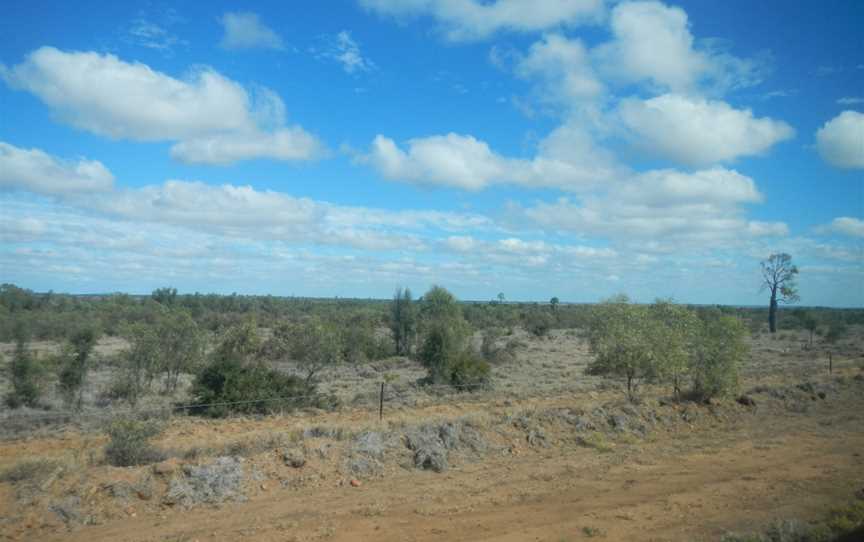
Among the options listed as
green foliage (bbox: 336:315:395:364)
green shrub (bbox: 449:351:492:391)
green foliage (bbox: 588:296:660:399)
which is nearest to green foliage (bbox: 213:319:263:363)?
green shrub (bbox: 449:351:492:391)

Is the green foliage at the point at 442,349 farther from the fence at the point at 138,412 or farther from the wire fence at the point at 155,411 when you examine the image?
the fence at the point at 138,412

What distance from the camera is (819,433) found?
19.2m

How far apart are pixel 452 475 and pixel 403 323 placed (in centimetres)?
3258

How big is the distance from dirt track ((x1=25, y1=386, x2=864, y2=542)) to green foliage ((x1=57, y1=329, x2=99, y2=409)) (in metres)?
15.4

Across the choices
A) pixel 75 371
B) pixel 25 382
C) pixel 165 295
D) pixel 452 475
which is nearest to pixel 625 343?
pixel 452 475

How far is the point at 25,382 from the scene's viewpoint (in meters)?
23.1

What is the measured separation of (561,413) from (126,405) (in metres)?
17.0

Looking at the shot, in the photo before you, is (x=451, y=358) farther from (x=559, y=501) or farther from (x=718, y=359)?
(x=559, y=501)

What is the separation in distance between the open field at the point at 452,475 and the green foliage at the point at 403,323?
22.9 m

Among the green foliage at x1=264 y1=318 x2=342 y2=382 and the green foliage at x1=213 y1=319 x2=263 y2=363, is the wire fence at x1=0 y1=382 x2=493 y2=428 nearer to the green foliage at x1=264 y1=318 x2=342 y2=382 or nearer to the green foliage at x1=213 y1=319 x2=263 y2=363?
the green foliage at x1=264 y1=318 x2=342 y2=382

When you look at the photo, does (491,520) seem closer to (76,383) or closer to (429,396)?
(429,396)

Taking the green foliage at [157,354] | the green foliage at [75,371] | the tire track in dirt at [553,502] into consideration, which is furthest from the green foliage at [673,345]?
the green foliage at [75,371]

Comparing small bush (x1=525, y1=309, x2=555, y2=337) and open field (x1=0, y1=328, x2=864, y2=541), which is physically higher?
small bush (x1=525, y1=309, x2=555, y2=337)

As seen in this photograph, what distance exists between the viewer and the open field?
10.7 metres
